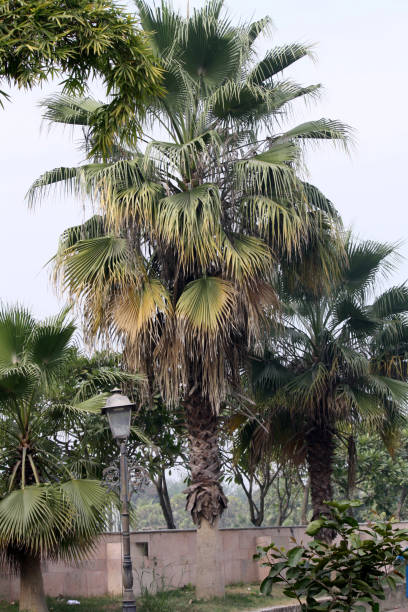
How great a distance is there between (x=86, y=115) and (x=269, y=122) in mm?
3402

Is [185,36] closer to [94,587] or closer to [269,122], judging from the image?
[269,122]

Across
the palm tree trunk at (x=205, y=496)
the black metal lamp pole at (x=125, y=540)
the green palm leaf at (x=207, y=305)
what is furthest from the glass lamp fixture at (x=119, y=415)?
the palm tree trunk at (x=205, y=496)

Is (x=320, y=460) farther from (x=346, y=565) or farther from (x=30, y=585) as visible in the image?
(x=346, y=565)

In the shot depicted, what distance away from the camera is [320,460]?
1691cm

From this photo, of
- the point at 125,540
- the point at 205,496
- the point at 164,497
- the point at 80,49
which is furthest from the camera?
the point at 164,497

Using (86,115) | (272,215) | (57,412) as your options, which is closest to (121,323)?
(57,412)

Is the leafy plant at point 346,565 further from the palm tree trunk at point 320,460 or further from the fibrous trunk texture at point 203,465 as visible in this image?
the palm tree trunk at point 320,460

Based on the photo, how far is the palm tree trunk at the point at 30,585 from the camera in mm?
11820

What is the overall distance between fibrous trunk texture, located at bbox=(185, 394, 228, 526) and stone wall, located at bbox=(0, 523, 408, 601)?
161 cm

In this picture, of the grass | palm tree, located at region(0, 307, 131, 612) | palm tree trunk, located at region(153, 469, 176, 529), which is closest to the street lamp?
palm tree, located at region(0, 307, 131, 612)

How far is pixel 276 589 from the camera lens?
15.7 m

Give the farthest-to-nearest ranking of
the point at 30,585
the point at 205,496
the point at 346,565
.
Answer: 1. the point at 205,496
2. the point at 30,585
3. the point at 346,565

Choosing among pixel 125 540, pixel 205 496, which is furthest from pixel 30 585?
pixel 205 496

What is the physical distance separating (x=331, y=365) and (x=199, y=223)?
4511 millimetres
